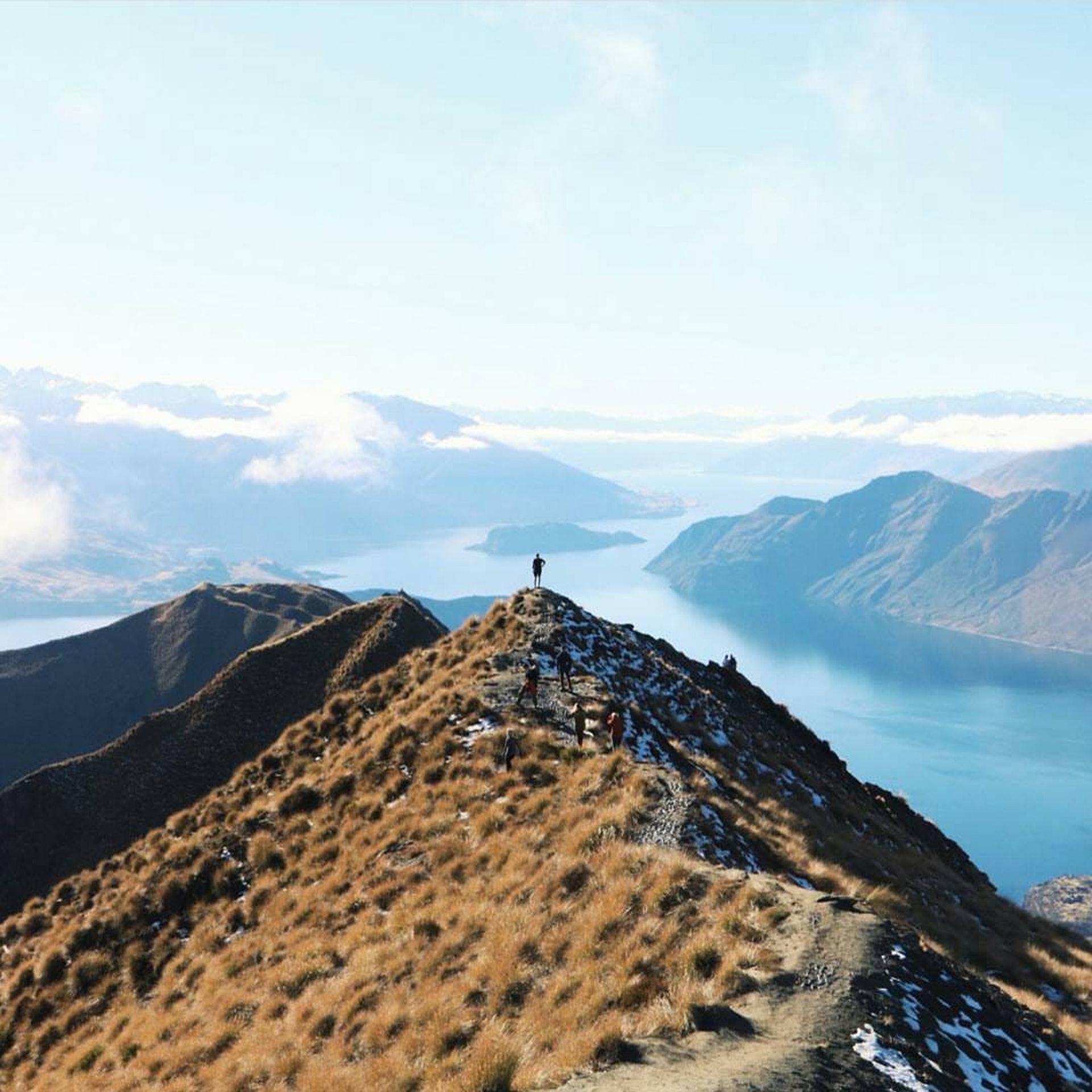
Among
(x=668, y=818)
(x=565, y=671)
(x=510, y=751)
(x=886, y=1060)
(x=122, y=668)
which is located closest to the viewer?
(x=886, y=1060)

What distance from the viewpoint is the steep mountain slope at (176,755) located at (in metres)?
55.6

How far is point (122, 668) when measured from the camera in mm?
150750

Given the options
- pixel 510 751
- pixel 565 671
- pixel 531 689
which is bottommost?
pixel 510 751

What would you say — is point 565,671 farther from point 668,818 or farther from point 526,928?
point 526,928

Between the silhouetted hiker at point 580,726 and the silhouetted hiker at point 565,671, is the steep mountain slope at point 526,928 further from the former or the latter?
the silhouetted hiker at point 580,726

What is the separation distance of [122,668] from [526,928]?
156 metres

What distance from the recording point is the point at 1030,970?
23.6 metres

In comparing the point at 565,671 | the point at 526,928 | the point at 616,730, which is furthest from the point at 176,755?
the point at 526,928

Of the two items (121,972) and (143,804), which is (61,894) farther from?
(143,804)

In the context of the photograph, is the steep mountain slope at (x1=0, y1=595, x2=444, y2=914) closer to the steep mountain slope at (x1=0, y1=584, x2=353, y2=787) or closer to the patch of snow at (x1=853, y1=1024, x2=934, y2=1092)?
the patch of snow at (x1=853, y1=1024, x2=934, y2=1092)

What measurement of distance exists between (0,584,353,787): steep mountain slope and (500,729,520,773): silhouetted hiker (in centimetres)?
12080

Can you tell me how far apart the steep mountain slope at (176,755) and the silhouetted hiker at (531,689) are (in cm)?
2927

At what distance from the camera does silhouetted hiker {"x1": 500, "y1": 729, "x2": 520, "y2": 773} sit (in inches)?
1101

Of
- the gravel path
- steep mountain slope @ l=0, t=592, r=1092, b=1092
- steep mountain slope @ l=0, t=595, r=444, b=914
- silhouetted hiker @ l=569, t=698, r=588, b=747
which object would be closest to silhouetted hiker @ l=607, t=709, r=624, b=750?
steep mountain slope @ l=0, t=592, r=1092, b=1092
